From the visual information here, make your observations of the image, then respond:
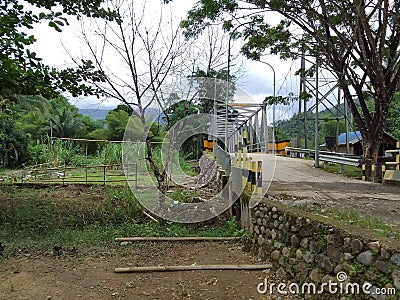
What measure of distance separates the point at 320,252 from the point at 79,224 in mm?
5922

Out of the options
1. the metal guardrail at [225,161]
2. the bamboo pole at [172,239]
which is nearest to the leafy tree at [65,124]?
the metal guardrail at [225,161]

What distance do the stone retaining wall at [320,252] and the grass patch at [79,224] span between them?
186cm

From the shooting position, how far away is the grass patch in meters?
7.07

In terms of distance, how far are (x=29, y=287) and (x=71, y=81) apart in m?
2.64

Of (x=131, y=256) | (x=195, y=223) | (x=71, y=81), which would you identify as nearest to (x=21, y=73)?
(x=71, y=81)

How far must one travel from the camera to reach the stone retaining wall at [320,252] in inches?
120

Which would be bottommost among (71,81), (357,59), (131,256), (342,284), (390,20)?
(131,256)

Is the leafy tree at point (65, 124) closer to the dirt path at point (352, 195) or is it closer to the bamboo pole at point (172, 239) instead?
the bamboo pole at point (172, 239)

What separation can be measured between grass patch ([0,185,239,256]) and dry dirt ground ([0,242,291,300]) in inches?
27.4

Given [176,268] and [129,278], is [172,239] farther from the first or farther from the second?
[129,278]

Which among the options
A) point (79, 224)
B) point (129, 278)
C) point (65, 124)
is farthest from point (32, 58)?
point (65, 124)

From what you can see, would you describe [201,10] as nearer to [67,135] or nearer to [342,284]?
[342,284]

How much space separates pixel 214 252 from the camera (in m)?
6.35

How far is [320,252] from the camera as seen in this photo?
13.2ft
